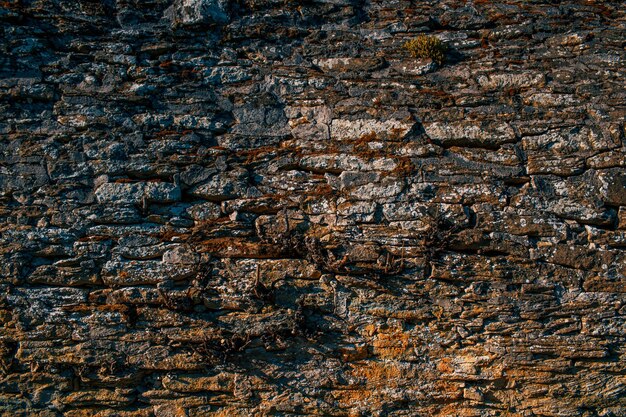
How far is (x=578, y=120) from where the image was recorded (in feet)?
17.4

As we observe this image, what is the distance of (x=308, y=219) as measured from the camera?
5148mm

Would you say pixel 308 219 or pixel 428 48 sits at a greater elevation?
pixel 428 48

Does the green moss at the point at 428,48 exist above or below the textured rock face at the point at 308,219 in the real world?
above

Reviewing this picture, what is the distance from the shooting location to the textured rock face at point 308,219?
192 inches

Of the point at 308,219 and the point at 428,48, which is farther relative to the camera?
the point at 428,48

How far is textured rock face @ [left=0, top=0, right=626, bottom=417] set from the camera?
192 inches

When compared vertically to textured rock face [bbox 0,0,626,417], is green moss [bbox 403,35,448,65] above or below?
above

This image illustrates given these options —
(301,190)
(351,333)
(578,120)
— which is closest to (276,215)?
(301,190)

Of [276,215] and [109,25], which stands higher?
[109,25]

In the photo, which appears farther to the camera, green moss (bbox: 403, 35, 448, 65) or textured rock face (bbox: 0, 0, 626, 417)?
green moss (bbox: 403, 35, 448, 65)

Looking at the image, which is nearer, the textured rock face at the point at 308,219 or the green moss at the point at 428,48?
the textured rock face at the point at 308,219

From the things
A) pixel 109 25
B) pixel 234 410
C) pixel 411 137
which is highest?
pixel 109 25

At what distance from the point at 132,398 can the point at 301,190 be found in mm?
2191

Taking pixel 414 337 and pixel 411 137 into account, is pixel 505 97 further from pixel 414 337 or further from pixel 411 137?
pixel 414 337
